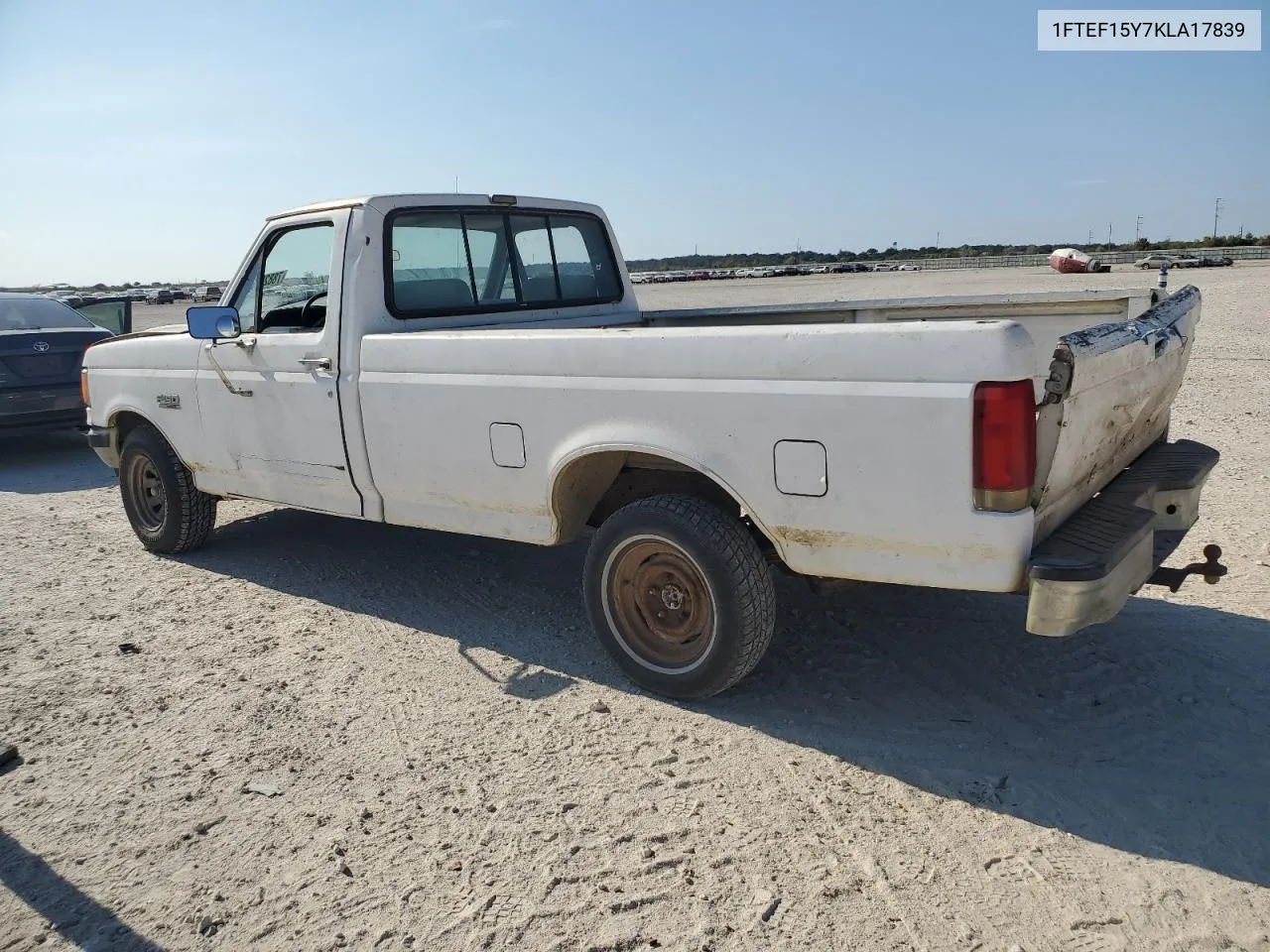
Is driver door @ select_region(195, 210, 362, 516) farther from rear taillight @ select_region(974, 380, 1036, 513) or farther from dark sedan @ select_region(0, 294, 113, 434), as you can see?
dark sedan @ select_region(0, 294, 113, 434)

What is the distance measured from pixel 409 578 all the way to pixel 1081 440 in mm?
3706

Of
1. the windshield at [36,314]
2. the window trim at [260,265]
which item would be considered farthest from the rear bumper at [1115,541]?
the windshield at [36,314]

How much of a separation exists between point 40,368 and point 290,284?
5784 mm

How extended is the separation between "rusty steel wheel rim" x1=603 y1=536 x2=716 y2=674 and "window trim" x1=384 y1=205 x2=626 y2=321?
179 cm

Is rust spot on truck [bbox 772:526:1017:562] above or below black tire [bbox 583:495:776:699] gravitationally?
above

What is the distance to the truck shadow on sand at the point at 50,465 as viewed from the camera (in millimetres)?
8820

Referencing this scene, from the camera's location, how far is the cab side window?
4973 mm

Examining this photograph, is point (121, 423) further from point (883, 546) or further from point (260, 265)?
point (883, 546)

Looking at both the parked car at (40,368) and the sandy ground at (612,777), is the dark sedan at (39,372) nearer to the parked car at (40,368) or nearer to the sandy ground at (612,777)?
the parked car at (40,368)

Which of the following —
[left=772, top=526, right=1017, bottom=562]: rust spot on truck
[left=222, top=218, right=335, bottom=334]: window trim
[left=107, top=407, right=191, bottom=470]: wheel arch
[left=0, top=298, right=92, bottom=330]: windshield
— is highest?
[left=222, top=218, right=335, bottom=334]: window trim

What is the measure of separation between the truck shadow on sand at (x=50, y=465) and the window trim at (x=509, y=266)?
533 centimetres

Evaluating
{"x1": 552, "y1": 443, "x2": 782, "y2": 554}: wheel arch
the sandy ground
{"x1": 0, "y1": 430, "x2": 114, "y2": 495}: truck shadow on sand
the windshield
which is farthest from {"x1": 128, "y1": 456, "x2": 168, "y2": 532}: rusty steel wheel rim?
the windshield

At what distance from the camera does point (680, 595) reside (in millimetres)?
3900

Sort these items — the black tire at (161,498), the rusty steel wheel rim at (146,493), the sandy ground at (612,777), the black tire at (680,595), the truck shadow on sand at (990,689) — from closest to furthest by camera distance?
1. the sandy ground at (612,777)
2. the truck shadow on sand at (990,689)
3. the black tire at (680,595)
4. the black tire at (161,498)
5. the rusty steel wheel rim at (146,493)
